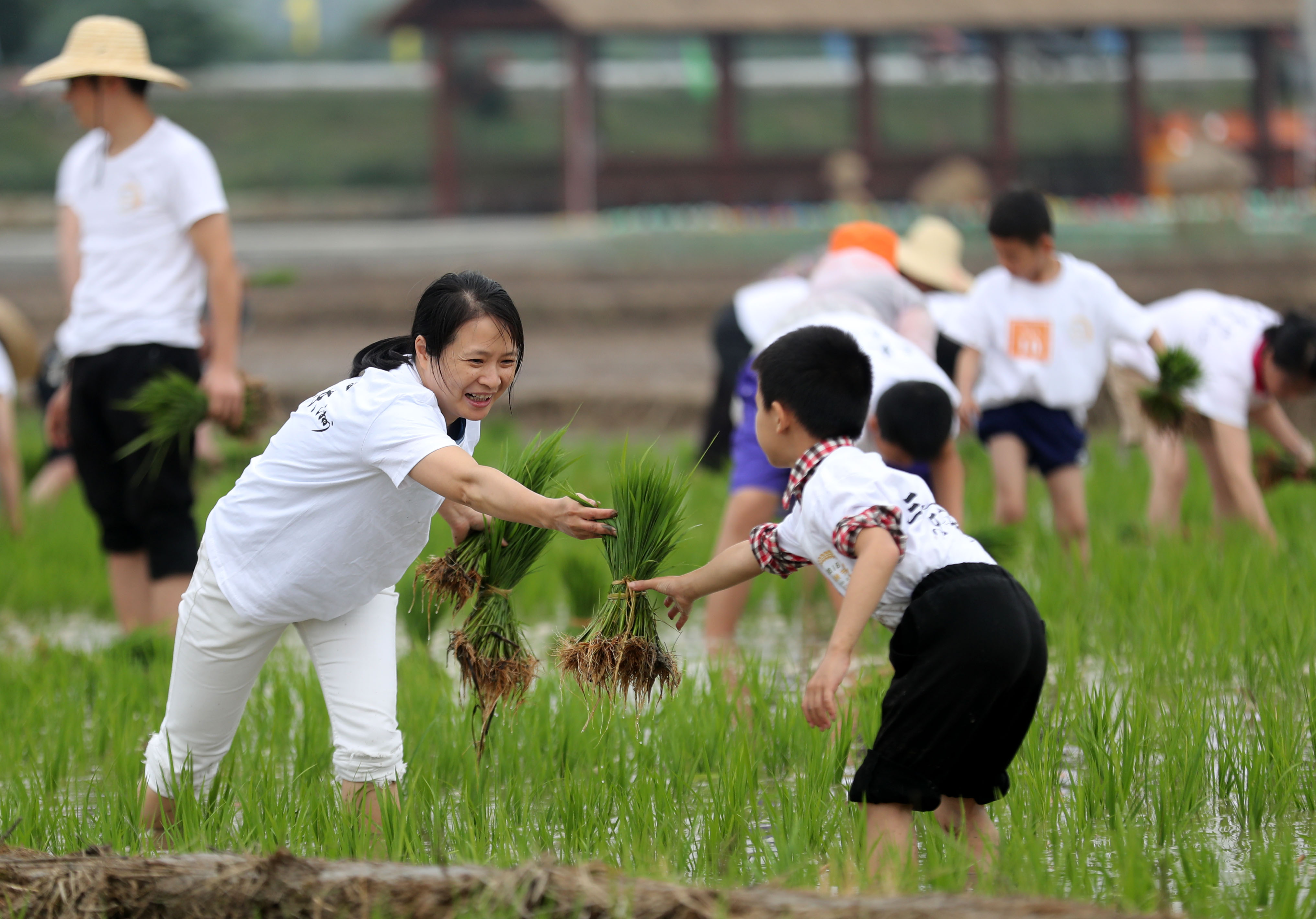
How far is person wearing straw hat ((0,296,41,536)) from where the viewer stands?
5.73 m

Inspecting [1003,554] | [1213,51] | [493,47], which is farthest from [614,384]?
[1213,51]

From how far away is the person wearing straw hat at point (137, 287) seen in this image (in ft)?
13.0

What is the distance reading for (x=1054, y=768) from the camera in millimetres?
2873

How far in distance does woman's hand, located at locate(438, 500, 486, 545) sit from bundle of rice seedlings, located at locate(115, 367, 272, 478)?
4.45 ft

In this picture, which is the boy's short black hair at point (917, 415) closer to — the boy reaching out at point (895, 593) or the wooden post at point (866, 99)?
the boy reaching out at point (895, 593)

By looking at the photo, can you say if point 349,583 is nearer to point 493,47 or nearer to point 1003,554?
point 1003,554

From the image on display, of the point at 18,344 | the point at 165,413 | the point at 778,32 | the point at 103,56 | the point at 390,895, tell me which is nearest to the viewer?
the point at 390,895

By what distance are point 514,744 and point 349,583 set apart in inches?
25.2

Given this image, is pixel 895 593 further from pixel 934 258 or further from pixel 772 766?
pixel 934 258

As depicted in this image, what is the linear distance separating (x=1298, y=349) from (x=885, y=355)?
1.74 meters

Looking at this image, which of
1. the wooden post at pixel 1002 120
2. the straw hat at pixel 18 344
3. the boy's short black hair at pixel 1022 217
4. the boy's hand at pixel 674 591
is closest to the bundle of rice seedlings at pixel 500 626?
the boy's hand at pixel 674 591

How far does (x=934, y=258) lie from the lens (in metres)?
5.50

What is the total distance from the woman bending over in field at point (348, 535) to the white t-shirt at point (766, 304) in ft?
8.54

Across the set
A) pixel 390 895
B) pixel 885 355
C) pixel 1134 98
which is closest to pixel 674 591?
pixel 390 895
